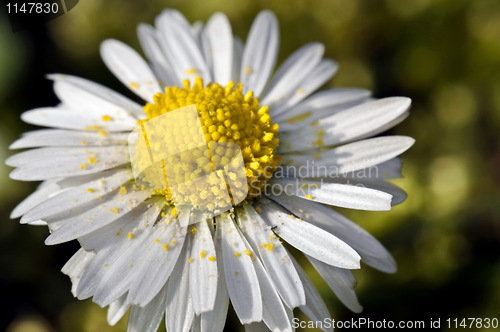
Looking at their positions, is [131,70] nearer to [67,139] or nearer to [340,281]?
[67,139]

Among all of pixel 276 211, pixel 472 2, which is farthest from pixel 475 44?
pixel 276 211

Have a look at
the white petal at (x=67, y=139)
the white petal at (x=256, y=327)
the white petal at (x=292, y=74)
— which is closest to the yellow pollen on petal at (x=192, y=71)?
the white petal at (x=292, y=74)

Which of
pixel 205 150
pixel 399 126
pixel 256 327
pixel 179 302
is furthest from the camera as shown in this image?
pixel 399 126

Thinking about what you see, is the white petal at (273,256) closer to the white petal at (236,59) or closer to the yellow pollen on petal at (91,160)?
the yellow pollen on petal at (91,160)

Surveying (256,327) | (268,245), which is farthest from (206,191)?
(256,327)

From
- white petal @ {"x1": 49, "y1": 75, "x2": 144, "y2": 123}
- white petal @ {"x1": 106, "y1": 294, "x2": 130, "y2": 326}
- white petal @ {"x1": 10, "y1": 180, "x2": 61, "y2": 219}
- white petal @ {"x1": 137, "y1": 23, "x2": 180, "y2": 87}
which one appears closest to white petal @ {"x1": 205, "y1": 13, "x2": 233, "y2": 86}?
white petal @ {"x1": 137, "y1": 23, "x2": 180, "y2": 87}

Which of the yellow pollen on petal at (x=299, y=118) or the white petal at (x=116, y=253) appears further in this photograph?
the yellow pollen on petal at (x=299, y=118)
